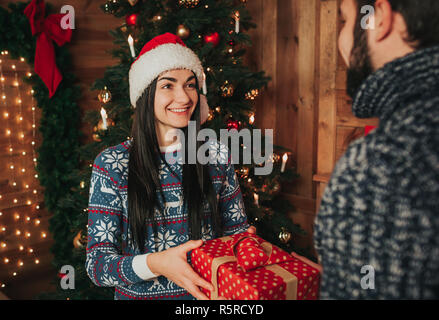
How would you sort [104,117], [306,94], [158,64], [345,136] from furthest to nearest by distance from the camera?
[306,94], [345,136], [104,117], [158,64]

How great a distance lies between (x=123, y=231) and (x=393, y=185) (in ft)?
3.40

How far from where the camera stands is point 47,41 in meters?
2.54

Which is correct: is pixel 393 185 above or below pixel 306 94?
below

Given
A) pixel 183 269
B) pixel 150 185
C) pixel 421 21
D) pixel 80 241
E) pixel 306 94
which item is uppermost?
pixel 306 94

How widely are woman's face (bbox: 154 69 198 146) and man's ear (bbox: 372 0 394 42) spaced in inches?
33.1

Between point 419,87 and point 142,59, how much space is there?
47.9 inches

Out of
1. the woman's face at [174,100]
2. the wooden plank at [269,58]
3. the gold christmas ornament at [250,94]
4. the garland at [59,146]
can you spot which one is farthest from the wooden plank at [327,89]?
the garland at [59,146]

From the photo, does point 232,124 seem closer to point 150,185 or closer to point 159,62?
point 159,62

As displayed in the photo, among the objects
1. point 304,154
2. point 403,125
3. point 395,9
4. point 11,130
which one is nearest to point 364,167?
point 403,125

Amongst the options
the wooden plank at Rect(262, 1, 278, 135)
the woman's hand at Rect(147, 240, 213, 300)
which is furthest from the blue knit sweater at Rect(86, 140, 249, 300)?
the wooden plank at Rect(262, 1, 278, 135)

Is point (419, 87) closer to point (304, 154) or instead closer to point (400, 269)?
point (400, 269)

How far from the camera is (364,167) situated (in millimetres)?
628

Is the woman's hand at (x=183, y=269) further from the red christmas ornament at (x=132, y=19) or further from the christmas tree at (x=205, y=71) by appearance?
the red christmas ornament at (x=132, y=19)

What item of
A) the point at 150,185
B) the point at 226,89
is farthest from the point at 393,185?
the point at 226,89
